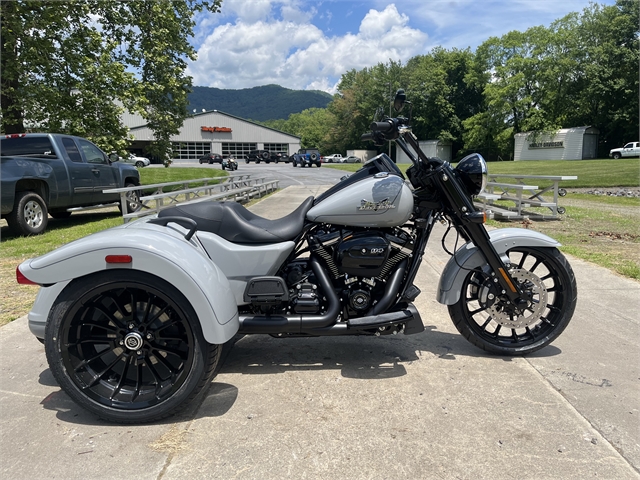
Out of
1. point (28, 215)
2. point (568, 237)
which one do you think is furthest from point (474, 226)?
point (28, 215)

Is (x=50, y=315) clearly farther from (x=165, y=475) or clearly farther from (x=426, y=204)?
(x=426, y=204)

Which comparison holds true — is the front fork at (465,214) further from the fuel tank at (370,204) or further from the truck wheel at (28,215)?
the truck wheel at (28,215)

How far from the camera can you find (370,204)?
2.90 m

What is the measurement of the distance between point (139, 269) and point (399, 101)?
2004 millimetres

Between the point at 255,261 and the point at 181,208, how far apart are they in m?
0.67

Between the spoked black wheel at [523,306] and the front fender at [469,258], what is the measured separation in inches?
3.0

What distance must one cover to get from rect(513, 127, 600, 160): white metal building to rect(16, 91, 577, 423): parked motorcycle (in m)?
50.9

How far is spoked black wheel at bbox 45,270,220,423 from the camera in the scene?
99.1 inches

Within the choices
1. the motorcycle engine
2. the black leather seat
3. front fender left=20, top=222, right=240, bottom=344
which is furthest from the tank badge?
front fender left=20, top=222, right=240, bottom=344

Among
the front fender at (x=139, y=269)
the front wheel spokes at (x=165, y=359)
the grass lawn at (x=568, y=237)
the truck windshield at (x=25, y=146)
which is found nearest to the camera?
the front fender at (x=139, y=269)

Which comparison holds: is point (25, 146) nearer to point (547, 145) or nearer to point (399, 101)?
point (399, 101)

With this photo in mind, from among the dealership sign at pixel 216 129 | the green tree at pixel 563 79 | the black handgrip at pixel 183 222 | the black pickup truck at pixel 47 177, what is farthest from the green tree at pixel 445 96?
the black handgrip at pixel 183 222

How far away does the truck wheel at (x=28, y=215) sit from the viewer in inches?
304

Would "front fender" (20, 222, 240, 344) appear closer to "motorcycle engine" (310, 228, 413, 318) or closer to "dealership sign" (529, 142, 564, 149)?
"motorcycle engine" (310, 228, 413, 318)
